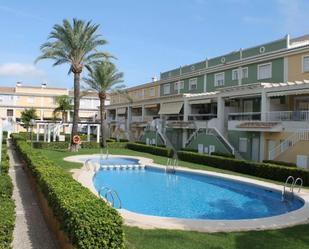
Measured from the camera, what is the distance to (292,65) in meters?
30.0

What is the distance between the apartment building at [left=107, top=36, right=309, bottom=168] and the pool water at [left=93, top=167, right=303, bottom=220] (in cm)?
650

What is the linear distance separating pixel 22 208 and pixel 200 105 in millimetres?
30502

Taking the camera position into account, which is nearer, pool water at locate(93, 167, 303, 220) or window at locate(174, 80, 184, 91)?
pool water at locate(93, 167, 303, 220)

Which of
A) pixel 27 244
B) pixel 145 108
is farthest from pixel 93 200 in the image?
pixel 145 108

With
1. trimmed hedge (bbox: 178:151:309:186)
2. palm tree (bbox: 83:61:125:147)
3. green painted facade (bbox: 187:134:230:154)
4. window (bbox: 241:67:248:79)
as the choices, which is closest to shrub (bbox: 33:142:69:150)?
palm tree (bbox: 83:61:125:147)

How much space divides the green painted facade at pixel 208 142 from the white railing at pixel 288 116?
539 cm

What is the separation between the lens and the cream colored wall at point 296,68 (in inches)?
1143

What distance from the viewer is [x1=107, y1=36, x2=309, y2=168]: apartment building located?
26.2m

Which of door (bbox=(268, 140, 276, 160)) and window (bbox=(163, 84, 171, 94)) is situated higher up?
window (bbox=(163, 84, 171, 94))

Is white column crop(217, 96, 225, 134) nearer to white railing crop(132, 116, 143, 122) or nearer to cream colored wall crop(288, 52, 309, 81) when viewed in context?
cream colored wall crop(288, 52, 309, 81)

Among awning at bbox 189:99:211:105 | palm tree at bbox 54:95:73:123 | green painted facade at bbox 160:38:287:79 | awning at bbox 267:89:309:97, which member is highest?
green painted facade at bbox 160:38:287:79

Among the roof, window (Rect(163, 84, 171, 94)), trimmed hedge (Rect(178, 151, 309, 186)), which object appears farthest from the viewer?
the roof

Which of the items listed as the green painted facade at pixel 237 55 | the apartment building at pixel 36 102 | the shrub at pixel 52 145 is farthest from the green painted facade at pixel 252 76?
the apartment building at pixel 36 102

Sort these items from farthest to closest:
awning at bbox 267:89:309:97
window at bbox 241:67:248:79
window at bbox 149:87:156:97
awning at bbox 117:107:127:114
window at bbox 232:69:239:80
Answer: awning at bbox 117:107:127:114, window at bbox 149:87:156:97, window at bbox 232:69:239:80, window at bbox 241:67:248:79, awning at bbox 267:89:309:97
